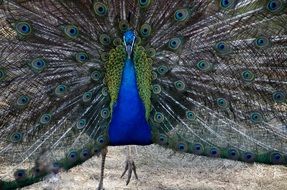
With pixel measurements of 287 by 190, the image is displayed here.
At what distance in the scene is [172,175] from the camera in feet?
13.5

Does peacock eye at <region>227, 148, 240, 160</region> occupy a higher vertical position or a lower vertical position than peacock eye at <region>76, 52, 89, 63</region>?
lower

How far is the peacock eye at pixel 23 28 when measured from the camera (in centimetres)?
318

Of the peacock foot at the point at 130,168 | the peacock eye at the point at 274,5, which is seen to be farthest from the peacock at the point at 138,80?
the peacock foot at the point at 130,168

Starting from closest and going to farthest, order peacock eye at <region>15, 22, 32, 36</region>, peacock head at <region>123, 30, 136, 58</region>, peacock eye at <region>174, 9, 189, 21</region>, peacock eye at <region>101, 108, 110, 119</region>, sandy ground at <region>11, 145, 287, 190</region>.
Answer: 1. peacock head at <region>123, 30, 136, 58</region>
2. peacock eye at <region>15, 22, 32, 36</region>
3. peacock eye at <region>174, 9, 189, 21</region>
4. peacock eye at <region>101, 108, 110, 119</region>
5. sandy ground at <region>11, 145, 287, 190</region>

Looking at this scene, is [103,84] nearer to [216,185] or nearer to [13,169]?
[13,169]

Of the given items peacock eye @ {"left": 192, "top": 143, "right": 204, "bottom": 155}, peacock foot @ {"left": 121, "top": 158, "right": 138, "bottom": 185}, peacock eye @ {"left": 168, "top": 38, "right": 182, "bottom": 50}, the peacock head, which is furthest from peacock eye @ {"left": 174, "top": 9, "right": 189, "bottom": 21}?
peacock foot @ {"left": 121, "top": 158, "right": 138, "bottom": 185}

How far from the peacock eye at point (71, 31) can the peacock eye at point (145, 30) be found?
41 cm

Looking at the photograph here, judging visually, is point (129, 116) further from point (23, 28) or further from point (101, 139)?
point (23, 28)

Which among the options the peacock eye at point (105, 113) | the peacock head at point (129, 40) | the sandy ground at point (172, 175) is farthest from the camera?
the sandy ground at point (172, 175)

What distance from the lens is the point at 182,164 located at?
14.2 feet

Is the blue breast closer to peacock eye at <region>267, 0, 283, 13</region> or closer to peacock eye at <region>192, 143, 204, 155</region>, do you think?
peacock eye at <region>192, 143, 204, 155</region>

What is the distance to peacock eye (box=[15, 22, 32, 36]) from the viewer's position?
3182 millimetres

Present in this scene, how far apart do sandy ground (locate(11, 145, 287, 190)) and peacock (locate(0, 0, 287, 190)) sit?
0.47 meters

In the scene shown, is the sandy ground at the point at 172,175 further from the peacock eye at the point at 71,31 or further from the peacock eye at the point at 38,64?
the peacock eye at the point at 71,31
